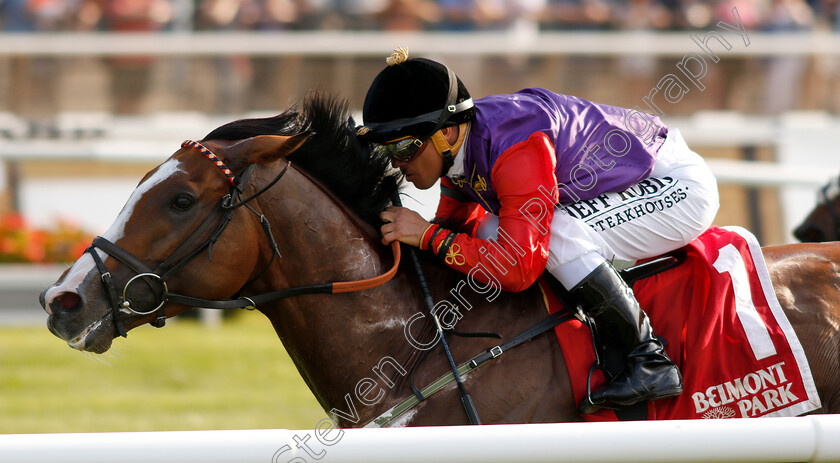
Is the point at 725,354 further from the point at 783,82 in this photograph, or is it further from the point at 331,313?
the point at 783,82

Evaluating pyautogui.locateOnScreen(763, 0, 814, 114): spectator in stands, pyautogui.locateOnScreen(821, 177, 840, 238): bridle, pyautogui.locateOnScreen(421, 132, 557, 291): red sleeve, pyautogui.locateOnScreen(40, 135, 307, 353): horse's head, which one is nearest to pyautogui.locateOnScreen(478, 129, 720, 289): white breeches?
pyautogui.locateOnScreen(421, 132, 557, 291): red sleeve

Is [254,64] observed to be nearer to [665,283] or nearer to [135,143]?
[135,143]

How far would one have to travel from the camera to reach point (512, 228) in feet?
9.06

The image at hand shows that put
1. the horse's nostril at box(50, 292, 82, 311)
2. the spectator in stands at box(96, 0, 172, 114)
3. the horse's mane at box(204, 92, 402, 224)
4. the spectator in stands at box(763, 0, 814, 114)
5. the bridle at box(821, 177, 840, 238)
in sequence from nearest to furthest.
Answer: the horse's nostril at box(50, 292, 82, 311), the horse's mane at box(204, 92, 402, 224), the bridle at box(821, 177, 840, 238), the spectator in stands at box(96, 0, 172, 114), the spectator in stands at box(763, 0, 814, 114)

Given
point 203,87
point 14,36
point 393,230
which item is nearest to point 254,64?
point 203,87

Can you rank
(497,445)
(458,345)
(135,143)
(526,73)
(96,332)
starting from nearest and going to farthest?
1. (497,445)
2. (96,332)
3. (458,345)
4. (135,143)
5. (526,73)

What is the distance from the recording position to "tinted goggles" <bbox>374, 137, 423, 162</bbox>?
9.71 feet

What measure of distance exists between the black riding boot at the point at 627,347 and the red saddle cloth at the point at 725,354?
88 mm

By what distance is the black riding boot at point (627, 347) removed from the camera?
8.98 ft

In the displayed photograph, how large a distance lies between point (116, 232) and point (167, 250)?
0.54 ft

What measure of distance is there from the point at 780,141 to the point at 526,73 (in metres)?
2.59

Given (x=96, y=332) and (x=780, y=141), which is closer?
(x=96, y=332)

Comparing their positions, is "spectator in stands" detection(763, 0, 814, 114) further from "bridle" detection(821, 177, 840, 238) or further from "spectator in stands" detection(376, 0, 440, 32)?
"bridle" detection(821, 177, 840, 238)

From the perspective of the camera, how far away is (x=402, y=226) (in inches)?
119
